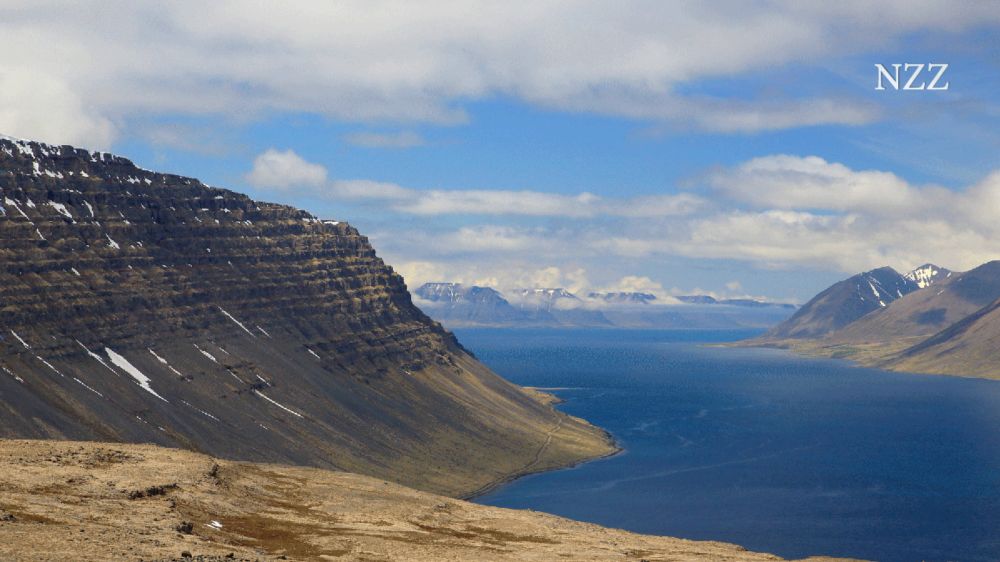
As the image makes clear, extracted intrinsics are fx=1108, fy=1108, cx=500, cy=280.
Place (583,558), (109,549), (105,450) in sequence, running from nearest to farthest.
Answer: (109,549) → (583,558) → (105,450)

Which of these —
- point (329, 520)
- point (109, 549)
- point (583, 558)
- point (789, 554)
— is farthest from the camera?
point (789, 554)

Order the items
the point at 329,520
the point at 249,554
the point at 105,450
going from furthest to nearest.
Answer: the point at 105,450
the point at 329,520
the point at 249,554

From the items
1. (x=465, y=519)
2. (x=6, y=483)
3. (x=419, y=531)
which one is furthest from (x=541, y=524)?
(x=6, y=483)

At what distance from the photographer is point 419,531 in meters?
112

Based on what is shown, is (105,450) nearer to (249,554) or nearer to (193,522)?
(193,522)

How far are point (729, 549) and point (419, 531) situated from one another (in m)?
35.9

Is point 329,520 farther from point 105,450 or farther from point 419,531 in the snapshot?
point 105,450

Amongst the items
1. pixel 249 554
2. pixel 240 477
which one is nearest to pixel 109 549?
pixel 249 554

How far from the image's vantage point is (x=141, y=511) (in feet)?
315

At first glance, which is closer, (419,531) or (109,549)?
(109,549)

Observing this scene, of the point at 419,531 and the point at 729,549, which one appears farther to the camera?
the point at 729,549

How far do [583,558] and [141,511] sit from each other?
39.8m

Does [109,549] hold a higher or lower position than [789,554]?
higher

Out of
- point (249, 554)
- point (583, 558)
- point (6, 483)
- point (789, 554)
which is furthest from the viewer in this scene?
point (789, 554)
